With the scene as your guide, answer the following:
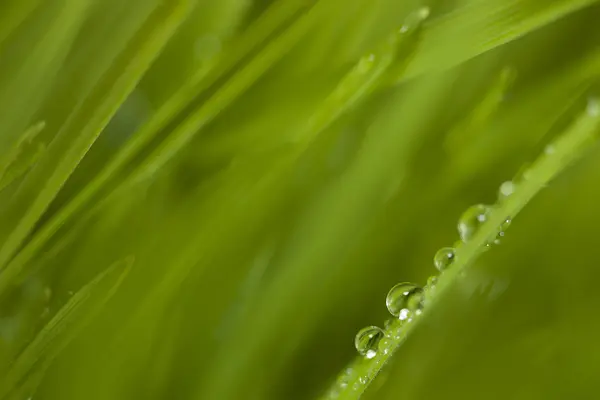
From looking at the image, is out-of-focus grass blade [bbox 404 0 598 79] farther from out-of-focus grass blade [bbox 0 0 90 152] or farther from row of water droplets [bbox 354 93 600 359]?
out-of-focus grass blade [bbox 0 0 90 152]

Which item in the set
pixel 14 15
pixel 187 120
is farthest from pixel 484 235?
pixel 14 15

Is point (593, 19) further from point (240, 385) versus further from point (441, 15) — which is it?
point (240, 385)

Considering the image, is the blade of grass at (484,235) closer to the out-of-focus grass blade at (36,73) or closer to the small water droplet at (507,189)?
the small water droplet at (507,189)

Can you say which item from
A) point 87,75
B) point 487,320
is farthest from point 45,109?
point 487,320

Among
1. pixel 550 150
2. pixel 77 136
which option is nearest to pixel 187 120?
pixel 77 136

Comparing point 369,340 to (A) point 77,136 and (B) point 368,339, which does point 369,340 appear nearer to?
(B) point 368,339

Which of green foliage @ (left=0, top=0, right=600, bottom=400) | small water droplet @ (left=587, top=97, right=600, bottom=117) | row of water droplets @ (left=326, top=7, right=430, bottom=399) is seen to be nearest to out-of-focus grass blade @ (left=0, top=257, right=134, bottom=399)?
green foliage @ (left=0, top=0, right=600, bottom=400)

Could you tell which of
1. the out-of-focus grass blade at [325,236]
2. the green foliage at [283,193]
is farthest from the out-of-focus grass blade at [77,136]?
the out-of-focus grass blade at [325,236]

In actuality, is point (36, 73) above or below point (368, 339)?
above
